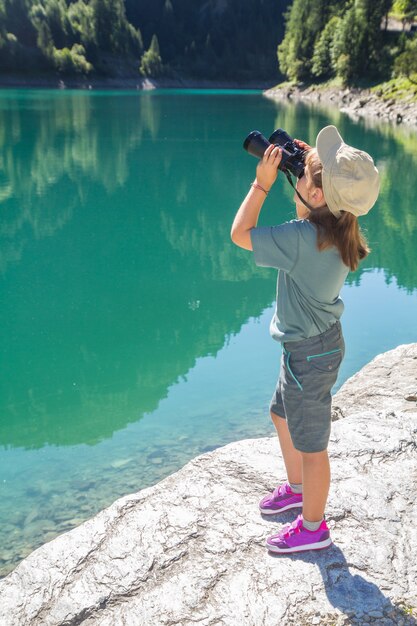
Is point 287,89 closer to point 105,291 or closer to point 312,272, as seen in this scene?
point 105,291

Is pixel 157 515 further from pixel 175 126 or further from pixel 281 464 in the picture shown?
pixel 175 126

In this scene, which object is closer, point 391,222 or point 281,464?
point 281,464

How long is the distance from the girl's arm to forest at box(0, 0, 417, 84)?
47.7m

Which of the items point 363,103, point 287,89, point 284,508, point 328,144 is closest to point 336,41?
point 287,89

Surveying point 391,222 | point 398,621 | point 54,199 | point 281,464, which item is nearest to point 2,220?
point 54,199

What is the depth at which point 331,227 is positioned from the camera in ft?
9.44

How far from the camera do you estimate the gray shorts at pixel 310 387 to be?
2.96 meters

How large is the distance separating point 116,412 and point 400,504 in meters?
4.10

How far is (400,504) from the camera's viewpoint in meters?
3.43

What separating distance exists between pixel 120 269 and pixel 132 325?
306 cm

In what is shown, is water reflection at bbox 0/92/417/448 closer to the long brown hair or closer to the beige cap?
the long brown hair

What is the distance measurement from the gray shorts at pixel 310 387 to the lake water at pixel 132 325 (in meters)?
2.79

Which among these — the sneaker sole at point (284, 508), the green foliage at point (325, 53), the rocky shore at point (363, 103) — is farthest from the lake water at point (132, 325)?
the green foliage at point (325, 53)

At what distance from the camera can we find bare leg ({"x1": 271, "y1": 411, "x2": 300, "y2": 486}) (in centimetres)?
332
